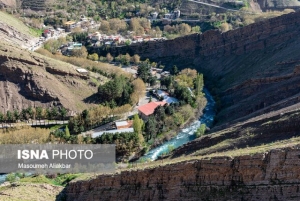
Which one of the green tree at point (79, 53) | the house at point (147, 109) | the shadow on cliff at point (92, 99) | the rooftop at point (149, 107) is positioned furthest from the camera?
the green tree at point (79, 53)

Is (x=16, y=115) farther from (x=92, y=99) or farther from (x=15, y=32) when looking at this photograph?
(x=15, y=32)

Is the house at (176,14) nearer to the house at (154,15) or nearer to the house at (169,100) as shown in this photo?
the house at (154,15)

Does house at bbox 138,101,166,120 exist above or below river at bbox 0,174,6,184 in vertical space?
above

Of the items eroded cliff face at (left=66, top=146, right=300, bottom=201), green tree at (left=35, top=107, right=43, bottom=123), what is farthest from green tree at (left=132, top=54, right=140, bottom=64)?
eroded cliff face at (left=66, top=146, right=300, bottom=201)

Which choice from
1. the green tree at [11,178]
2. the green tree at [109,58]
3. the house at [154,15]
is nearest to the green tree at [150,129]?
the green tree at [11,178]

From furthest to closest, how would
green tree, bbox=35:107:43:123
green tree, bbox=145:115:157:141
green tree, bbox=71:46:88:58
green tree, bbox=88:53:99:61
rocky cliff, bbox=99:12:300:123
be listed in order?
green tree, bbox=88:53:99:61, green tree, bbox=71:46:88:58, green tree, bbox=35:107:43:123, rocky cliff, bbox=99:12:300:123, green tree, bbox=145:115:157:141

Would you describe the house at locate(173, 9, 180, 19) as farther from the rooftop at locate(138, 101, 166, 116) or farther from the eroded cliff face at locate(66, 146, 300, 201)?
the eroded cliff face at locate(66, 146, 300, 201)

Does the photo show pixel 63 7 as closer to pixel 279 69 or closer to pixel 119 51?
pixel 119 51

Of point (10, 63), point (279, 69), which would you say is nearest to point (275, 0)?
point (279, 69)
